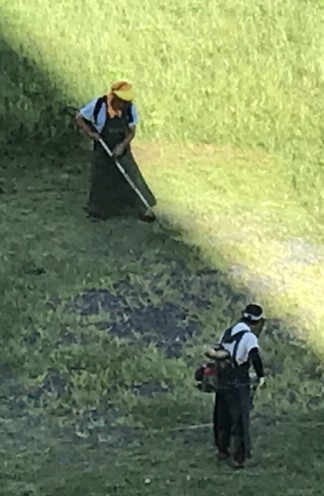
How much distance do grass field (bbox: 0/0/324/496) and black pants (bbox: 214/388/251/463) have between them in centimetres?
14

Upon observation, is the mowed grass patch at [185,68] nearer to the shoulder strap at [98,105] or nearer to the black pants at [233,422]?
the shoulder strap at [98,105]

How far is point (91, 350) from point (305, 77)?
6.91 metres

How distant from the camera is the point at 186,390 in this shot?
340 inches

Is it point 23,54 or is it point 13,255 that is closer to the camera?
point 13,255

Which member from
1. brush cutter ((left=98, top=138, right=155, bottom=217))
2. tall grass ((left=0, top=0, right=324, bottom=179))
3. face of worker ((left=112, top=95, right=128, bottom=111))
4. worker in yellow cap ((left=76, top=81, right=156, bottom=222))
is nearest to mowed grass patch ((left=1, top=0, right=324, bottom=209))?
tall grass ((left=0, top=0, right=324, bottom=179))

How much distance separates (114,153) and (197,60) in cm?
422

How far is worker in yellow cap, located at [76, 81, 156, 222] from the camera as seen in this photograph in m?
11.0

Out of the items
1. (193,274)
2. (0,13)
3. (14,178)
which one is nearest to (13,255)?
(193,274)

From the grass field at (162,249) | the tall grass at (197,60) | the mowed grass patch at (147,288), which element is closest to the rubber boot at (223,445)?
the grass field at (162,249)

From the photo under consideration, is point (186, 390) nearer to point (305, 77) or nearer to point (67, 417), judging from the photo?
point (67, 417)

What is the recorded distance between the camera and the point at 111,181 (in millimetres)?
11570

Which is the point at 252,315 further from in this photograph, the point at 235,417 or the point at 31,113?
the point at 31,113

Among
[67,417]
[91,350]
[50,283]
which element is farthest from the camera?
[50,283]

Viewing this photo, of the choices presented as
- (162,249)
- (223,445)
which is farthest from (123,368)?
(162,249)
